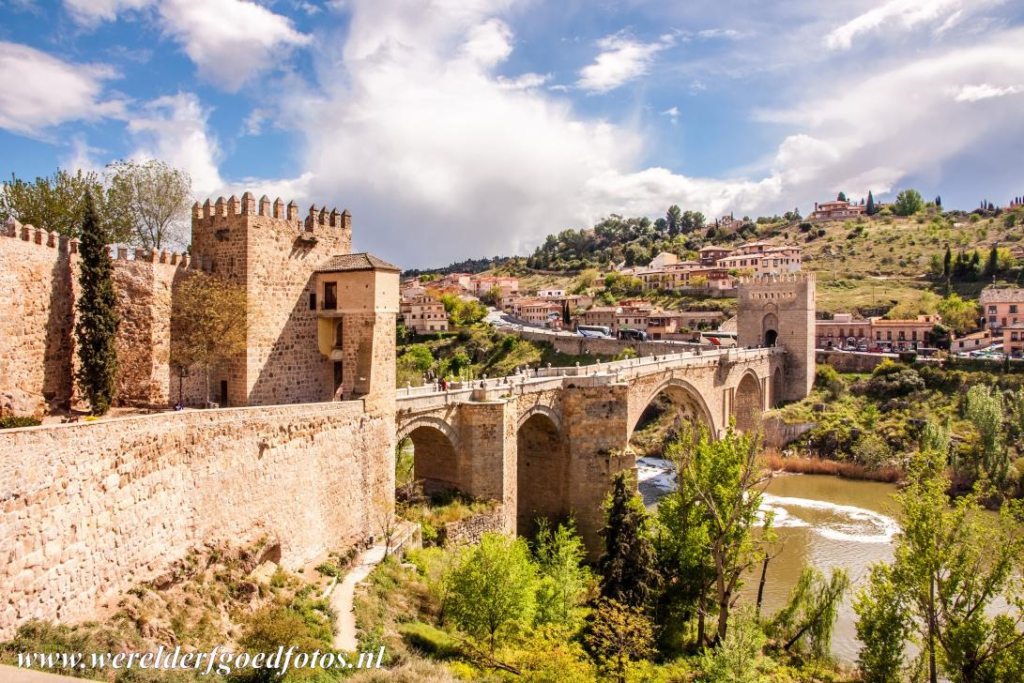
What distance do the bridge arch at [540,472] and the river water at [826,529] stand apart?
8015 millimetres

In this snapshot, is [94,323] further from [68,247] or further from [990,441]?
[990,441]

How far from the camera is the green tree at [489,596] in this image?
16172 millimetres

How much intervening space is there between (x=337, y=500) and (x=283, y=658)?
560 centimetres

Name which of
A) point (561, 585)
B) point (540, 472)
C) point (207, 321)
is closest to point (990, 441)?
point (540, 472)

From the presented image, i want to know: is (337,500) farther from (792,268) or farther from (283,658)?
(792,268)

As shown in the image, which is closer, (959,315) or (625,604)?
(625,604)

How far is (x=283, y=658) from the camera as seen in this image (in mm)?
10492

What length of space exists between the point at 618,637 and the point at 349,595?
8.28m

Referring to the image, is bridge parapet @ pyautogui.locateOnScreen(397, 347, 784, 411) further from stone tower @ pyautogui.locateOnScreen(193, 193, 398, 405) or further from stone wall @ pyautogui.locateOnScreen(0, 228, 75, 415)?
stone wall @ pyautogui.locateOnScreen(0, 228, 75, 415)

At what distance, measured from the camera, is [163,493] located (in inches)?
437

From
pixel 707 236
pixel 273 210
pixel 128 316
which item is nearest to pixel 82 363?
pixel 128 316

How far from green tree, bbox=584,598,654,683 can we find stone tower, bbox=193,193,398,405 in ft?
29.7

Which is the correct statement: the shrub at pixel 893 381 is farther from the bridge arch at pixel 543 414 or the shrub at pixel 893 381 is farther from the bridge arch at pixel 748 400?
the bridge arch at pixel 543 414

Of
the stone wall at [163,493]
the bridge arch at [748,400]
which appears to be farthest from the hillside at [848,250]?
the stone wall at [163,493]
